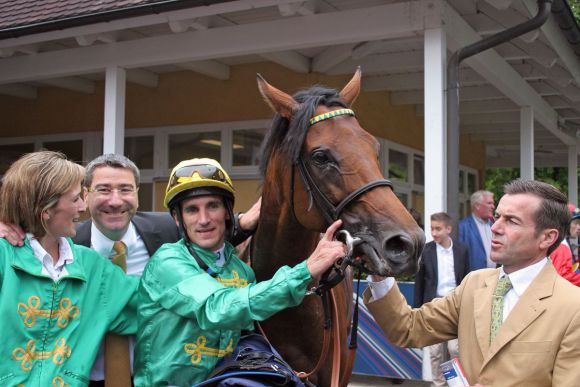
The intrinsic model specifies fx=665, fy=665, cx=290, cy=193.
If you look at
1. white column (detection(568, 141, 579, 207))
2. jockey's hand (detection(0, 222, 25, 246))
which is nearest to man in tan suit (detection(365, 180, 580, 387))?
jockey's hand (detection(0, 222, 25, 246))

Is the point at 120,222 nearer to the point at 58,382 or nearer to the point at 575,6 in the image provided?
the point at 58,382

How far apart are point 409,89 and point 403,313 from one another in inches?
311

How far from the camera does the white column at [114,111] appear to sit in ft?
25.9

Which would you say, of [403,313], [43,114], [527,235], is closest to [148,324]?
[403,313]

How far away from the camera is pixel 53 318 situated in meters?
2.17

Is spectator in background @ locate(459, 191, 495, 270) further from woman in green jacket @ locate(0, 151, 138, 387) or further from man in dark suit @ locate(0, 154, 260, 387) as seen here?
woman in green jacket @ locate(0, 151, 138, 387)

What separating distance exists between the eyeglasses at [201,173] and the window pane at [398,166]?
28.3 feet

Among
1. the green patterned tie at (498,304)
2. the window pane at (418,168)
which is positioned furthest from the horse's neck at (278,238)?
the window pane at (418,168)

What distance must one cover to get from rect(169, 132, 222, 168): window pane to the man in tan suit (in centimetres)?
757

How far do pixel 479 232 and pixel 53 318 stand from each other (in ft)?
20.4

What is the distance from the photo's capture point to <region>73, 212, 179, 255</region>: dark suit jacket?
3.00 meters

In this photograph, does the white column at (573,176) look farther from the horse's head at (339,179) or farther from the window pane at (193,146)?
the horse's head at (339,179)

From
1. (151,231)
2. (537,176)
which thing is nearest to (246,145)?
(151,231)

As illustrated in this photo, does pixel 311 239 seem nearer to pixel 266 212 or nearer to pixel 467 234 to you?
pixel 266 212
